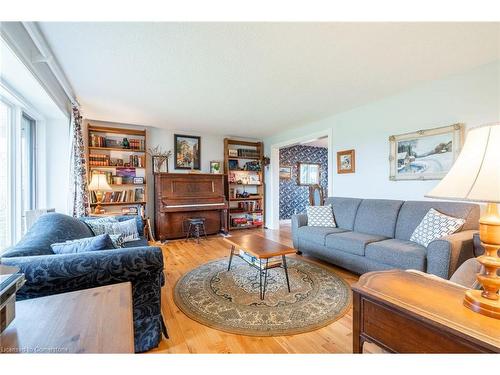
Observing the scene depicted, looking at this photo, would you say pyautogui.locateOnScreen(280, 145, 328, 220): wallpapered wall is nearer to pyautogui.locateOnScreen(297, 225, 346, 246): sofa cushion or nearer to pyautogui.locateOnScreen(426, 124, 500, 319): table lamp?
pyautogui.locateOnScreen(297, 225, 346, 246): sofa cushion

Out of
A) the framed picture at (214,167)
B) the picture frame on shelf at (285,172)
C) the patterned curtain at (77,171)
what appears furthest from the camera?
the picture frame on shelf at (285,172)

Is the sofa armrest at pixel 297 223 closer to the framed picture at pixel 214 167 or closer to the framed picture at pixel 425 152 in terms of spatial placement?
the framed picture at pixel 425 152

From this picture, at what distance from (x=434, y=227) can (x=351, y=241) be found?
0.82m

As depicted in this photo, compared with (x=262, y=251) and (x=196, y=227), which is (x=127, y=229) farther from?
(x=196, y=227)

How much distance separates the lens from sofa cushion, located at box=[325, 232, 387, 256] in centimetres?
263

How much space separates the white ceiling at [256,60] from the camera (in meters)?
1.76

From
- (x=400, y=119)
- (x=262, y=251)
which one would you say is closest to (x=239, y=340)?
(x=262, y=251)

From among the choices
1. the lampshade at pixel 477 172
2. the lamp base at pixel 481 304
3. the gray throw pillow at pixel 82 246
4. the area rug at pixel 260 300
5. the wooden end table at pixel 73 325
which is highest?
the lampshade at pixel 477 172

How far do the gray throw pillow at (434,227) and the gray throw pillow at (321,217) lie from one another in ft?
3.67

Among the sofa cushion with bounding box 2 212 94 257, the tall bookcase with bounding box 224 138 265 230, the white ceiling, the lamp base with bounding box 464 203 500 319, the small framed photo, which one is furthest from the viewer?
the tall bookcase with bounding box 224 138 265 230

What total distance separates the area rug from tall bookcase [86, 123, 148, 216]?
97.0 inches

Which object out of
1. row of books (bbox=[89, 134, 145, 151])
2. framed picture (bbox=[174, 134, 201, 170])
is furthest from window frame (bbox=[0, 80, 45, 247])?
framed picture (bbox=[174, 134, 201, 170])

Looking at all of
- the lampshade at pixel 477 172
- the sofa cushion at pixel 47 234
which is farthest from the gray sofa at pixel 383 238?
the sofa cushion at pixel 47 234
